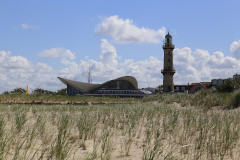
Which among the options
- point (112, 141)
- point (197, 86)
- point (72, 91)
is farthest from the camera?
point (72, 91)

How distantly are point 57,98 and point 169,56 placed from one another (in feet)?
122

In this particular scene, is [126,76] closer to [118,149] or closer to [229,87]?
[229,87]

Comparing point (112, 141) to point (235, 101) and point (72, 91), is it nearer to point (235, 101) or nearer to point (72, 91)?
point (235, 101)

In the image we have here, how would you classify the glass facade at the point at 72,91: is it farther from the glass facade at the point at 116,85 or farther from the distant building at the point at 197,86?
the distant building at the point at 197,86

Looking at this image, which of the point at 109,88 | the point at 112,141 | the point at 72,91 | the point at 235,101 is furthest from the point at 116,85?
the point at 112,141

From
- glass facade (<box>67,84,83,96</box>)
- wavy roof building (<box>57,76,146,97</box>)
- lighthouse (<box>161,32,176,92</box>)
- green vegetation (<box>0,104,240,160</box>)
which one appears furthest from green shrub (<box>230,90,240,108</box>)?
glass facade (<box>67,84,83,96</box>)

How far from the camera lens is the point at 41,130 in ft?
14.6

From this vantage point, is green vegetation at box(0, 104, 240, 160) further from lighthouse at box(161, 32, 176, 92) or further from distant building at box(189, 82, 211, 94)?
distant building at box(189, 82, 211, 94)

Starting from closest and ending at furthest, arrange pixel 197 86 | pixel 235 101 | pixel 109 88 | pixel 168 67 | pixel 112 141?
pixel 112 141 < pixel 235 101 < pixel 168 67 < pixel 197 86 < pixel 109 88

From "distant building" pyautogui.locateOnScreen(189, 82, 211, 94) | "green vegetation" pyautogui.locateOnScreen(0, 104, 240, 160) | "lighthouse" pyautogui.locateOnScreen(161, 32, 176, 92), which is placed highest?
"lighthouse" pyautogui.locateOnScreen(161, 32, 176, 92)

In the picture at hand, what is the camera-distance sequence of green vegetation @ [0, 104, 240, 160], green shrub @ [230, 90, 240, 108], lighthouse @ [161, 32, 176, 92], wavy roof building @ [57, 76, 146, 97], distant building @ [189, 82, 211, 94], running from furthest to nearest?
wavy roof building @ [57, 76, 146, 97] < distant building @ [189, 82, 211, 94] < lighthouse @ [161, 32, 176, 92] < green shrub @ [230, 90, 240, 108] < green vegetation @ [0, 104, 240, 160]

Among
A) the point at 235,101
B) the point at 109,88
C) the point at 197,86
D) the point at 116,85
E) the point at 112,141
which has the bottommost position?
the point at 112,141

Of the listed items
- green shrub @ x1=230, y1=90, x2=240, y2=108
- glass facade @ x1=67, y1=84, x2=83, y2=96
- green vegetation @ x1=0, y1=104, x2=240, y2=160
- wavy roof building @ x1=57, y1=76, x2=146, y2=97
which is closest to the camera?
green vegetation @ x1=0, y1=104, x2=240, y2=160

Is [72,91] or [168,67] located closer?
[168,67]
